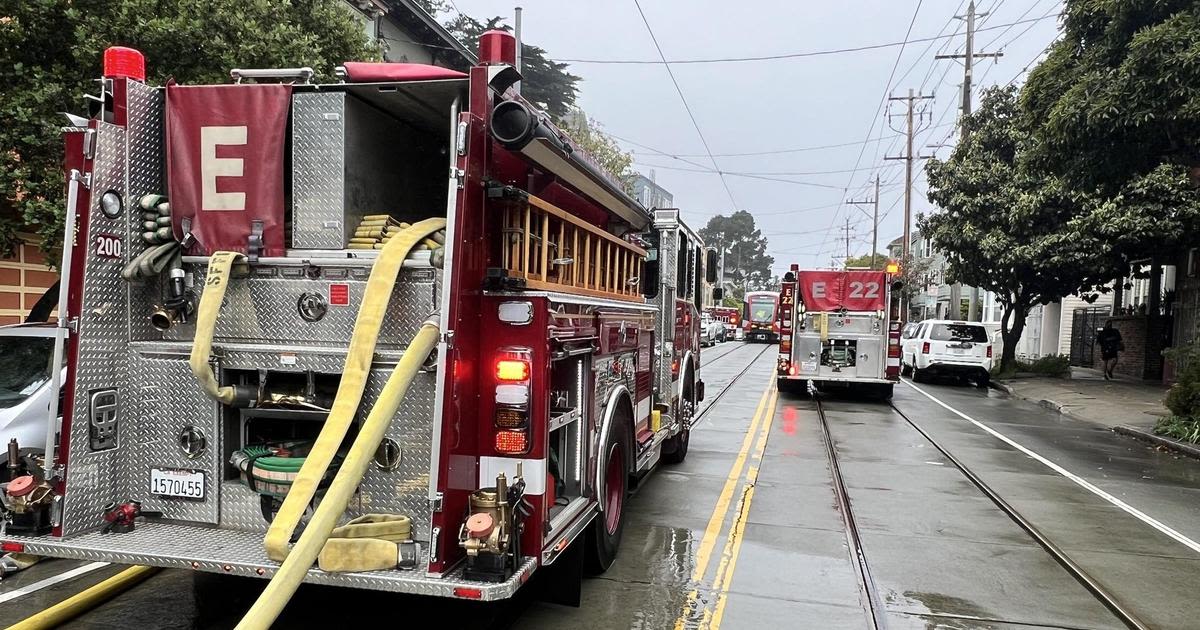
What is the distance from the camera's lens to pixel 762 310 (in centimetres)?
4772

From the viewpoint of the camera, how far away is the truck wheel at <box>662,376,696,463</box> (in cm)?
891

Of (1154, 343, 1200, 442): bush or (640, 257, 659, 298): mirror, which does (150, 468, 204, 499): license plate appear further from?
(1154, 343, 1200, 442): bush

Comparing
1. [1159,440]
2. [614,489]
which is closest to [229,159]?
[614,489]

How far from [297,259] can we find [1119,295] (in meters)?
Answer: 26.3

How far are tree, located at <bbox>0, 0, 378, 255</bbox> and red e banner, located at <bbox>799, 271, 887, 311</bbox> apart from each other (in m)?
10.7

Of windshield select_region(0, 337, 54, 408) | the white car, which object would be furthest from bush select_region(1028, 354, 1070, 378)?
windshield select_region(0, 337, 54, 408)

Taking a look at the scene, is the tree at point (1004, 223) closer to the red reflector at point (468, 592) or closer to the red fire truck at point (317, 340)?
the red fire truck at point (317, 340)

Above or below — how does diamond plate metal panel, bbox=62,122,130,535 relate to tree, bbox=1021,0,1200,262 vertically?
below

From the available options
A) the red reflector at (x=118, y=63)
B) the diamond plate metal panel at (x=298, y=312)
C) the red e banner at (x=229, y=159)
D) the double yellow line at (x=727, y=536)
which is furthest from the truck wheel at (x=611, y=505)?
the red reflector at (x=118, y=63)

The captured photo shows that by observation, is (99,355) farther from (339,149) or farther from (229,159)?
(339,149)

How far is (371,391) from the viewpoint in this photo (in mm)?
3863

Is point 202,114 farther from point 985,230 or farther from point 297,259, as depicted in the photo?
point 985,230

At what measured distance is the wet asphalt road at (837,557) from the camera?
15.3 feet

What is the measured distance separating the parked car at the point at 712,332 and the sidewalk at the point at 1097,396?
16687mm
